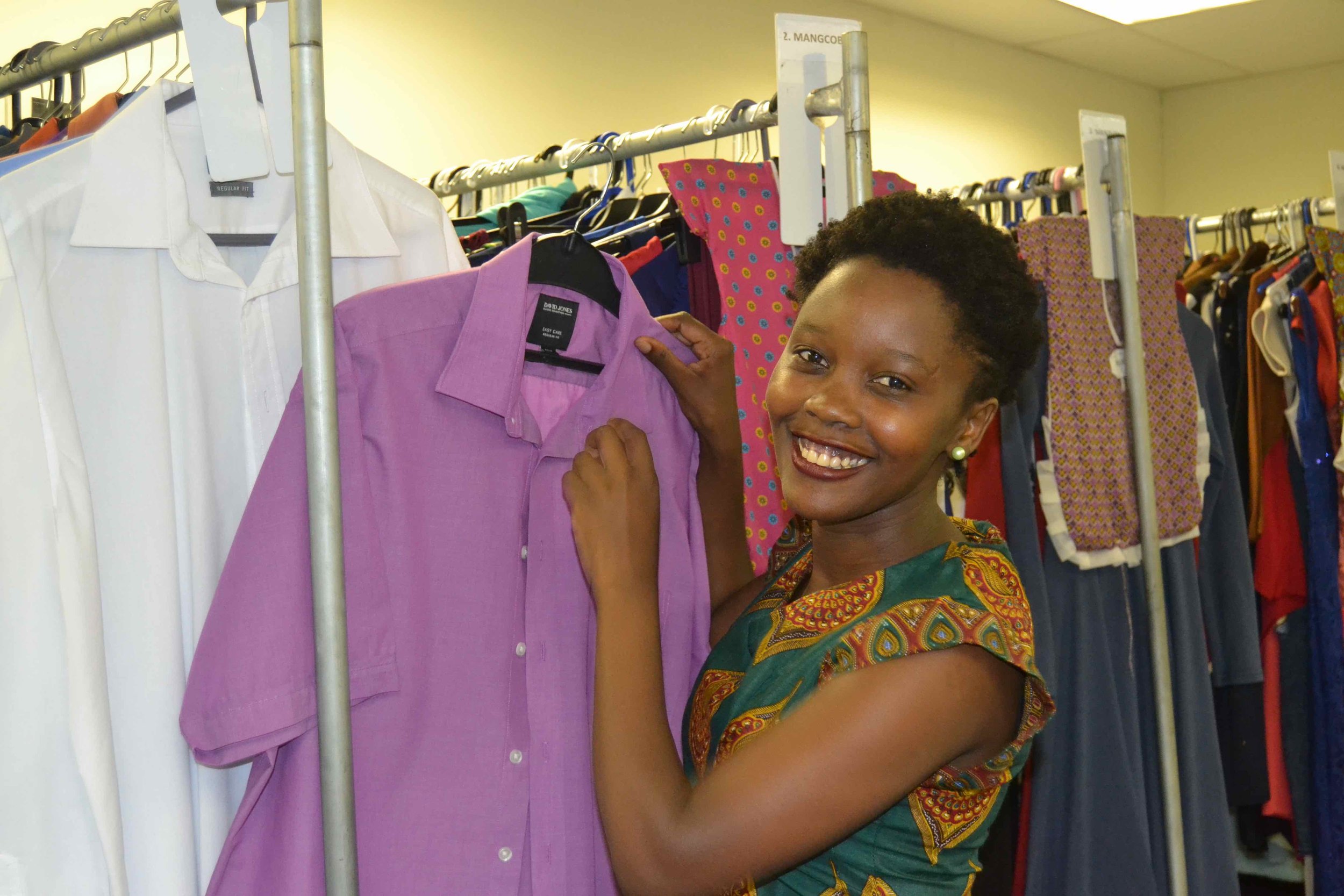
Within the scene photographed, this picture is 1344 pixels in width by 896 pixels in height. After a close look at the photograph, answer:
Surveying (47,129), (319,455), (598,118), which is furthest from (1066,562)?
(598,118)

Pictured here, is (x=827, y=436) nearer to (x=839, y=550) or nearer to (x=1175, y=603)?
(x=839, y=550)

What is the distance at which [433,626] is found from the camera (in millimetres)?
1394

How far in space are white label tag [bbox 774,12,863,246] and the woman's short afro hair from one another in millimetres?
367

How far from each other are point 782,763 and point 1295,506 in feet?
8.10

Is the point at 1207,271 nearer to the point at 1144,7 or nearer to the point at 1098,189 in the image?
the point at 1098,189

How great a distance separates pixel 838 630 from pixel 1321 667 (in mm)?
2299

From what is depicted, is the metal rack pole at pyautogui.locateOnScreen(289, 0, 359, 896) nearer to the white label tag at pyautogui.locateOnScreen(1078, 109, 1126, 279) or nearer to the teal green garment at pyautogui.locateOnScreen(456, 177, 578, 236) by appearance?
the teal green garment at pyautogui.locateOnScreen(456, 177, 578, 236)

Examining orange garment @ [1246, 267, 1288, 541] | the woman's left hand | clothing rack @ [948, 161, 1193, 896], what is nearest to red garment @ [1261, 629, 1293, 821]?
orange garment @ [1246, 267, 1288, 541]

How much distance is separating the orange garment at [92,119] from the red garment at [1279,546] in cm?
274

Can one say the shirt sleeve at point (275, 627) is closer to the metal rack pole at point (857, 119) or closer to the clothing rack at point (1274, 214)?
the metal rack pole at point (857, 119)

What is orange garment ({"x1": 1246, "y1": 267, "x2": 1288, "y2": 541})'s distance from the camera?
3.07 meters

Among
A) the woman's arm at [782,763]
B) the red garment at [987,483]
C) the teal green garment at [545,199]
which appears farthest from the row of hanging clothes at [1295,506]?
the woman's arm at [782,763]

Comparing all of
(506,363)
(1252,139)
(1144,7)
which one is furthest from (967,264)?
(1252,139)

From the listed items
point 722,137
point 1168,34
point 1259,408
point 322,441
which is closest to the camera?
point 322,441
